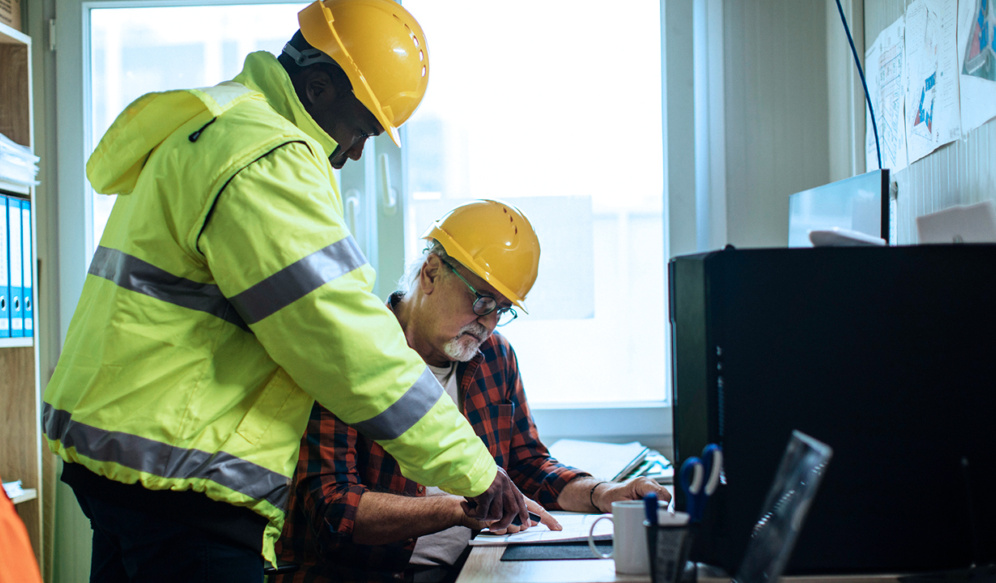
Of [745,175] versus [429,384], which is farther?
[745,175]

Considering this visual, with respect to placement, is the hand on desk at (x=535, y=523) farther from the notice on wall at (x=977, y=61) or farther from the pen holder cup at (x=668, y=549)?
the notice on wall at (x=977, y=61)

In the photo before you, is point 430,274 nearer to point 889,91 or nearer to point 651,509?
point 651,509

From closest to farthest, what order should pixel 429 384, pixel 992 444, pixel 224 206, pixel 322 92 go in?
pixel 992 444
pixel 224 206
pixel 429 384
pixel 322 92

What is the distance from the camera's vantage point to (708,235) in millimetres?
2244

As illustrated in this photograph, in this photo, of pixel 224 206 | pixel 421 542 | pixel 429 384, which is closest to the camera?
pixel 224 206

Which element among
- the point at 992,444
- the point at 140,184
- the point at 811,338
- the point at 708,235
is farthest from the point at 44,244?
the point at 992,444

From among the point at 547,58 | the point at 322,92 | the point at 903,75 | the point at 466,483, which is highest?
the point at 547,58

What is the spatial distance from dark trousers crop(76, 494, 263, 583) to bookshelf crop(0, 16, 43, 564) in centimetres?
120

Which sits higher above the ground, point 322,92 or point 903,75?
point 903,75

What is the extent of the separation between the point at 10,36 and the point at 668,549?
2207 millimetres

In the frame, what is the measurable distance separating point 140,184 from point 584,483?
3.46 feet

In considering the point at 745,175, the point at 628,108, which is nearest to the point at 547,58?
the point at 628,108

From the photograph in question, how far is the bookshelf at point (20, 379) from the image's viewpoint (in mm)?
1972

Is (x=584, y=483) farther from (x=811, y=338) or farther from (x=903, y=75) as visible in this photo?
(x=903, y=75)
